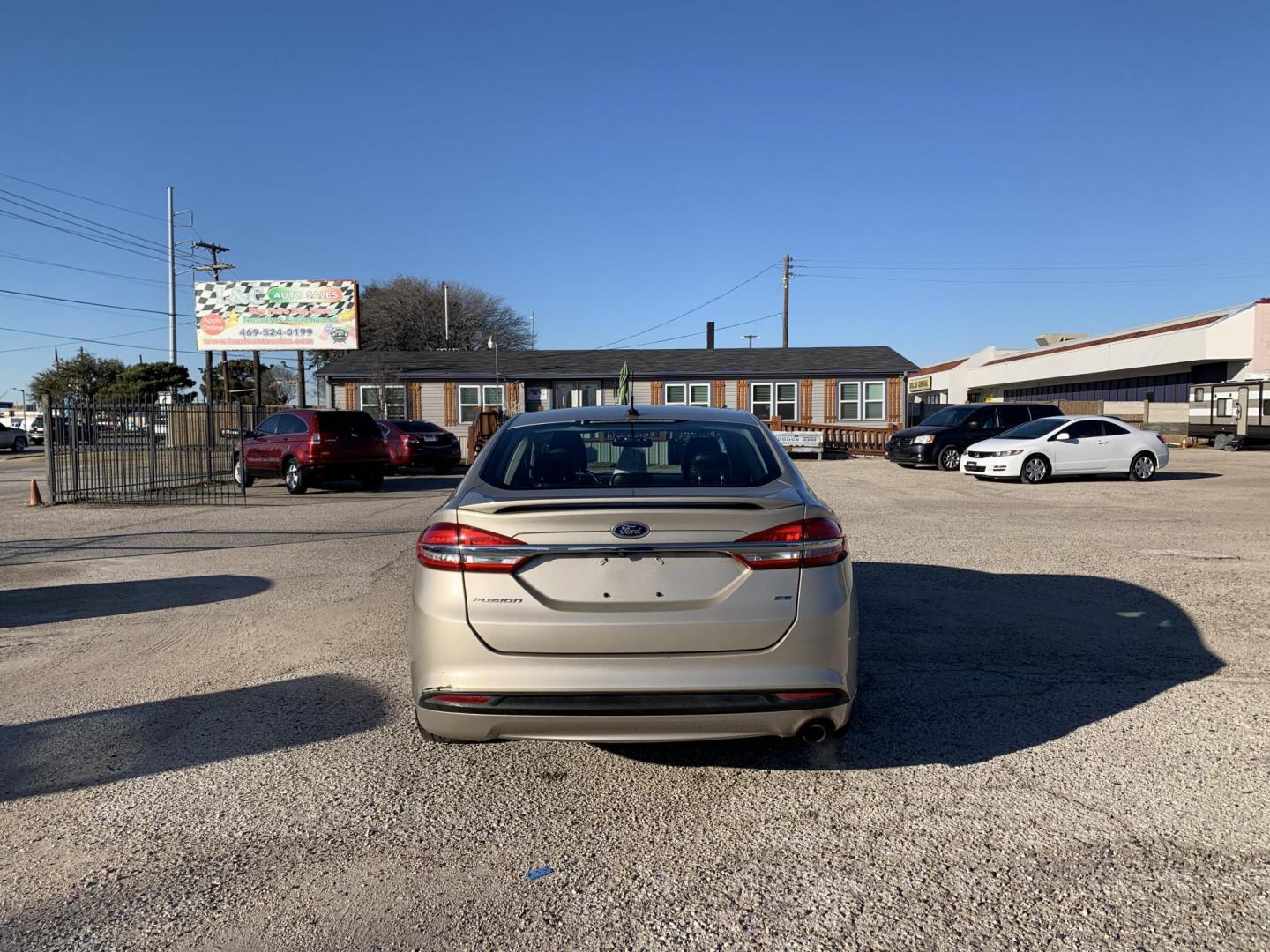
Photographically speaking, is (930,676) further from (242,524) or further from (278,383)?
(278,383)

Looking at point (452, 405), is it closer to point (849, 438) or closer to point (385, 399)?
point (385, 399)

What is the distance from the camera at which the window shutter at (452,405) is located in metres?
37.4

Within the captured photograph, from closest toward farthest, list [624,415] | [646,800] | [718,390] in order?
[646,800]
[624,415]
[718,390]

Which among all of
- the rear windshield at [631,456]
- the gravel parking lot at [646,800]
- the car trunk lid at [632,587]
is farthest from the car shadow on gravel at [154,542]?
the car trunk lid at [632,587]

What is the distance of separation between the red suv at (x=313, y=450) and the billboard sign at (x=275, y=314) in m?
16.6

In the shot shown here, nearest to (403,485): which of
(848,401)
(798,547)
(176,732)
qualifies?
(176,732)

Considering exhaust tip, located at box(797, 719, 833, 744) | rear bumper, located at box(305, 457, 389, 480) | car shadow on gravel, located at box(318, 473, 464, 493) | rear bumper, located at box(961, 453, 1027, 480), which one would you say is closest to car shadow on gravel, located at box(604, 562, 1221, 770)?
exhaust tip, located at box(797, 719, 833, 744)

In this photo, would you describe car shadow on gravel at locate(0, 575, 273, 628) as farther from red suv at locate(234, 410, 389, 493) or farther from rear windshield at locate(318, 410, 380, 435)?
rear windshield at locate(318, 410, 380, 435)

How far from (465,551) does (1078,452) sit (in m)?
17.7

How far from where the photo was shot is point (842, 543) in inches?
147

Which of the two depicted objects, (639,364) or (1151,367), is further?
(1151,367)

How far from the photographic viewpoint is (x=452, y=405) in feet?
123

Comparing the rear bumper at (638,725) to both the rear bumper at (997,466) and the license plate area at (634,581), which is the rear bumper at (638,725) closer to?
the license plate area at (634,581)

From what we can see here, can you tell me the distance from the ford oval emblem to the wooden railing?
92.2 ft
